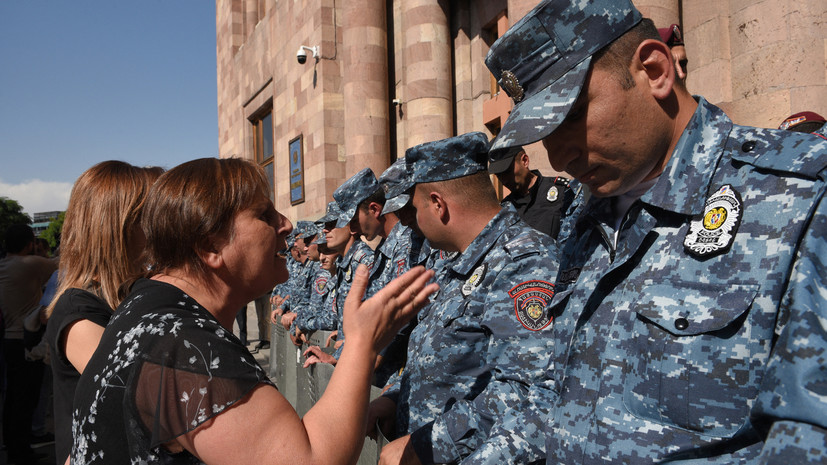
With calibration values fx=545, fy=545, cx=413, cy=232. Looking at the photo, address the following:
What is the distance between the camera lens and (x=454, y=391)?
2041 mm

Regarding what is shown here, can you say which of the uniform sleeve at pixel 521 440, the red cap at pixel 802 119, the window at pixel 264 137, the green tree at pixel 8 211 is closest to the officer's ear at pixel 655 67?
the uniform sleeve at pixel 521 440

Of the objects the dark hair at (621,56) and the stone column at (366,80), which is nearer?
the dark hair at (621,56)

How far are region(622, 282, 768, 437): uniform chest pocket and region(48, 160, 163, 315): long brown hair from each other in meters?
1.91

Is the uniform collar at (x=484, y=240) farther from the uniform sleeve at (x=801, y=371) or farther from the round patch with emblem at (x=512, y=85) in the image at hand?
the uniform sleeve at (x=801, y=371)

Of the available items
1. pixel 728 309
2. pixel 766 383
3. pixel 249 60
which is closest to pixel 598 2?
pixel 728 309

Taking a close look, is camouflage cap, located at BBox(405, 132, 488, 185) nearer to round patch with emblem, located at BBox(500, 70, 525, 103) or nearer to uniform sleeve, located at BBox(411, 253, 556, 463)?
uniform sleeve, located at BBox(411, 253, 556, 463)

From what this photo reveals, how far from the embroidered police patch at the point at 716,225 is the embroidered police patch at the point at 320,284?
546cm

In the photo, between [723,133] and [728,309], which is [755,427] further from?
[723,133]

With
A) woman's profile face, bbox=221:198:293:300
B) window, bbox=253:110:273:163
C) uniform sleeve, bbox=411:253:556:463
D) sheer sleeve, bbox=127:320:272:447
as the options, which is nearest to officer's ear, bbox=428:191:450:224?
uniform sleeve, bbox=411:253:556:463

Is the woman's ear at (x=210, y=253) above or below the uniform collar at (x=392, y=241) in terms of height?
below

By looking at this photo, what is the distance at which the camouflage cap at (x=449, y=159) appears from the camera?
2591mm

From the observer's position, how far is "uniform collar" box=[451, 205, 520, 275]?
2.22m

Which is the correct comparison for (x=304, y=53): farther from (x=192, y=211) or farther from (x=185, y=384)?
(x=185, y=384)

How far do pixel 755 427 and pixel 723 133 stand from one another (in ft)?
2.17
